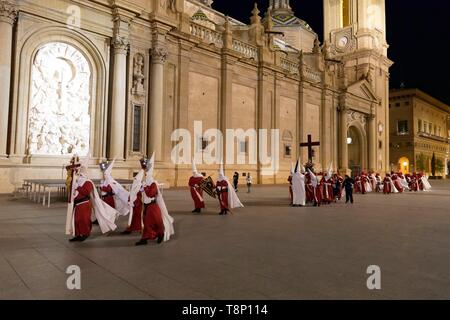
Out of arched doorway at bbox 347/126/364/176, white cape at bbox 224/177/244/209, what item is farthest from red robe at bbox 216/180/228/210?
arched doorway at bbox 347/126/364/176

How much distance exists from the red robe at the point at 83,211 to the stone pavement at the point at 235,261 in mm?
277

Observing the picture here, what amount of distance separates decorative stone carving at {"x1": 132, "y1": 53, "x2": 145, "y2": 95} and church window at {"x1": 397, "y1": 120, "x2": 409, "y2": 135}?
55900 mm

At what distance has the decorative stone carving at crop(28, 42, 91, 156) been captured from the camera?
1711 centimetres

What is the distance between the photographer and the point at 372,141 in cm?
4253

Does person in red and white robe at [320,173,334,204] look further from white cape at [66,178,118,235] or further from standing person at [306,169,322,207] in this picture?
white cape at [66,178,118,235]

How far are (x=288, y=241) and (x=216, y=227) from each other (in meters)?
2.23

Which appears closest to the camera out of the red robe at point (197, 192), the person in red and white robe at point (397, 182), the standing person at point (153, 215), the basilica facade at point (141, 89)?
the standing person at point (153, 215)

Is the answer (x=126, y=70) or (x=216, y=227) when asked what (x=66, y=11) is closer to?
(x=126, y=70)

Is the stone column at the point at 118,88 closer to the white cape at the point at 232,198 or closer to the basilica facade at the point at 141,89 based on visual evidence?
the basilica facade at the point at 141,89

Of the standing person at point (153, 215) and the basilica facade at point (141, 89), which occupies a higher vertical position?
the basilica facade at point (141, 89)

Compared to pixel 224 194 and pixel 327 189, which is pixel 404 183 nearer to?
pixel 327 189

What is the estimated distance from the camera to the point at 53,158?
1720 centimetres

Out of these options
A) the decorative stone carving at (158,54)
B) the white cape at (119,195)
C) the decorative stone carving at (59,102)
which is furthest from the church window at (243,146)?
the white cape at (119,195)

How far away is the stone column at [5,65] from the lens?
15.5 metres
